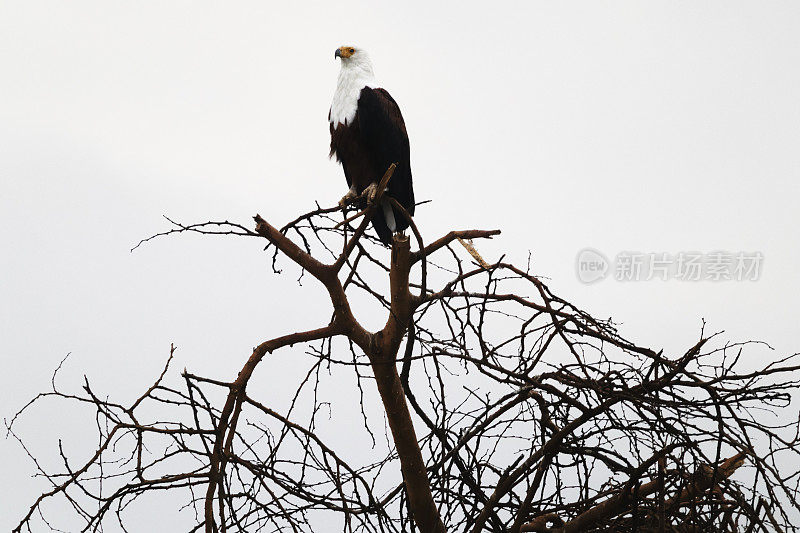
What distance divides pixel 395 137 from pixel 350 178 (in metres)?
0.27

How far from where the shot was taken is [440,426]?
1.91 m

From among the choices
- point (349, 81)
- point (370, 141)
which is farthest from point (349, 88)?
point (370, 141)

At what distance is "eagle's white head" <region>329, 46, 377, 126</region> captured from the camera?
107 inches

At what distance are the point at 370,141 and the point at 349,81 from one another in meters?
0.36

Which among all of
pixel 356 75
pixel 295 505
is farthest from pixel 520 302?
pixel 356 75

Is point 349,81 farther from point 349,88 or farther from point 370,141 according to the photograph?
point 370,141

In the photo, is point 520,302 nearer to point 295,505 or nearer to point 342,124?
point 295,505

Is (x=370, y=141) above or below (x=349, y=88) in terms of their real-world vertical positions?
below

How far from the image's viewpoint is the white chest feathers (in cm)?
270

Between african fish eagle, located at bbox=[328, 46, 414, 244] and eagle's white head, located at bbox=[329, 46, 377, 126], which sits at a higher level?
eagle's white head, located at bbox=[329, 46, 377, 126]

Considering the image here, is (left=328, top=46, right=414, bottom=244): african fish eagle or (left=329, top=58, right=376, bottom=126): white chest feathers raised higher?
(left=329, top=58, right=376, bottom=126): white chest feathers

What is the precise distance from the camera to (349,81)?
9.24 ft

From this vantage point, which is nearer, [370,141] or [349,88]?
[370,141]

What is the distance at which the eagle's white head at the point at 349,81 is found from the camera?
271cm
